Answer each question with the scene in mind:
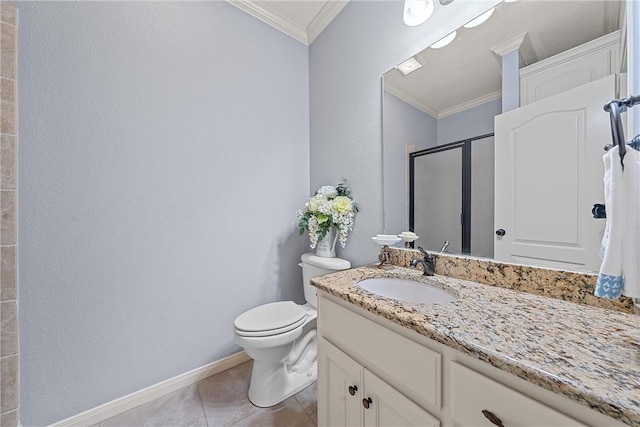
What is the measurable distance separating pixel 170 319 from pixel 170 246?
0.44 meters

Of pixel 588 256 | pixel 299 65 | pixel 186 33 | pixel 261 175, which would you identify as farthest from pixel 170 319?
pixel 299 65

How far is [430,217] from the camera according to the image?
1.21 m

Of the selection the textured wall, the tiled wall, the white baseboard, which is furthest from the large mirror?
the tiled wall

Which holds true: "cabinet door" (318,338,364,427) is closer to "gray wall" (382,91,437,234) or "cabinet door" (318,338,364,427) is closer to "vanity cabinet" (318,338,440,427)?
"vanity cabinet" (318,338,440,427)

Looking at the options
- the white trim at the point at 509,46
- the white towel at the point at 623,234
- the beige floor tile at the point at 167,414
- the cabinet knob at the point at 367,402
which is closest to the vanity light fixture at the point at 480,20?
the white trim at the point at 509,46

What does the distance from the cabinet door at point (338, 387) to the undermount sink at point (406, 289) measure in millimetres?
296

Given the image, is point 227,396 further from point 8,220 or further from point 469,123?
point 469,123

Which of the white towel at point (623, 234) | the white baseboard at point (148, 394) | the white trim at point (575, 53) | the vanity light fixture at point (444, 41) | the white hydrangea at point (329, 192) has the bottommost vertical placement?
the white baseboard at point (148, 394)

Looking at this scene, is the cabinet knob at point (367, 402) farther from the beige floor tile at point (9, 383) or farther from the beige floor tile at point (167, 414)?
the beige floor tile at point (9, 383)

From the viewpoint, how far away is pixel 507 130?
36.4 inches

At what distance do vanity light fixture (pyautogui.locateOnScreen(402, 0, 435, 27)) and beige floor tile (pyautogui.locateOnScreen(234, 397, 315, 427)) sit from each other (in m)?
2.10

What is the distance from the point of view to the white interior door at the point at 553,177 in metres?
0.74

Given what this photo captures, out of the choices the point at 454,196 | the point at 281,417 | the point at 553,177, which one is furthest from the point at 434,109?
the point at 281,417

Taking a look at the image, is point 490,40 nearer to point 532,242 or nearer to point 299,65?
point 532,242
